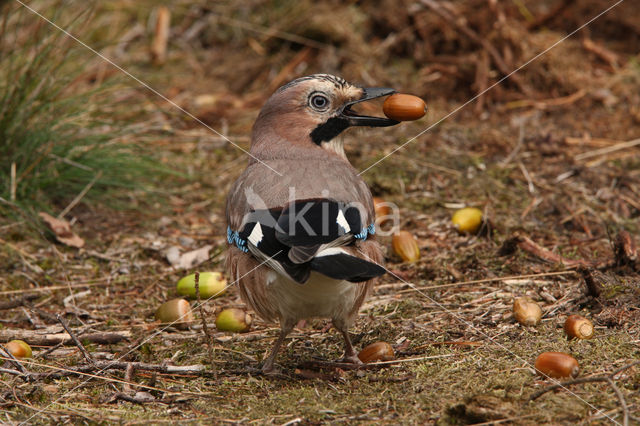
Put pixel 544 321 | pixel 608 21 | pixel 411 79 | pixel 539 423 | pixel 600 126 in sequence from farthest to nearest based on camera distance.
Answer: pixel 608 21
pixel 411 79
pixel 600 126
pixel 544 321
pixel 539 423

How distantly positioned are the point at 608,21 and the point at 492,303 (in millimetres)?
5666

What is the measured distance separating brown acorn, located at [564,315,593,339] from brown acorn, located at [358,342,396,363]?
1.00m

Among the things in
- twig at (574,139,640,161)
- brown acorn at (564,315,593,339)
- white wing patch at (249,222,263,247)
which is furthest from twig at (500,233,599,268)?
white wing patch at (249,222,263,247)

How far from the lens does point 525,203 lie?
6254mm

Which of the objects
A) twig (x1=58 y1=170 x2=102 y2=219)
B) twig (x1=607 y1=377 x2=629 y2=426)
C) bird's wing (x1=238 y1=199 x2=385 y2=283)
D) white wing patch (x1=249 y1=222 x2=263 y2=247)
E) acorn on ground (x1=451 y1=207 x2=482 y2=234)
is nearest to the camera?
twig (x1=607 y1=377 x2=629 y2=426)

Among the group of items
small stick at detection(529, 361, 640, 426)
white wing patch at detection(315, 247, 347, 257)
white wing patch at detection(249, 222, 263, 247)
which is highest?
white wing patch at detection(315, 247, 347, 257)

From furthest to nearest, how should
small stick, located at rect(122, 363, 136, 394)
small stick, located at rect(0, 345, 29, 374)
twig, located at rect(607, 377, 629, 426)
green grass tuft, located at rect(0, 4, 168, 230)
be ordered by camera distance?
green grass tuft, located at rect(0, 4, 168, 230)
small stick, located at rect(0, 345, 29, 374)
small stick, located at rect(122, 363, 136, 394)
twig, located at rect(607, 377, 629, 426)

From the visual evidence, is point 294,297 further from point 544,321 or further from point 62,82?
point 62,82

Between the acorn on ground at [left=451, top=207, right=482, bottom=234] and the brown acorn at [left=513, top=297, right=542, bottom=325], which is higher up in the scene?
the brown acorn at [left=513, top=297, right=542, bottom=325]

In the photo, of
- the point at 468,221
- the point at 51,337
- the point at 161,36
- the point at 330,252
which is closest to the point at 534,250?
the point at 468,221

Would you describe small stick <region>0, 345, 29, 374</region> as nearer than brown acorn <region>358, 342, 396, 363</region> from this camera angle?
Yes

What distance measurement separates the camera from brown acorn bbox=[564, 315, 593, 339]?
3.96 meters

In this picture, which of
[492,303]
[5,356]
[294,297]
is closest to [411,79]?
[492,303]

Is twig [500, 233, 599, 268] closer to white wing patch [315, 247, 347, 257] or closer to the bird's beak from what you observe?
the bird's beak
